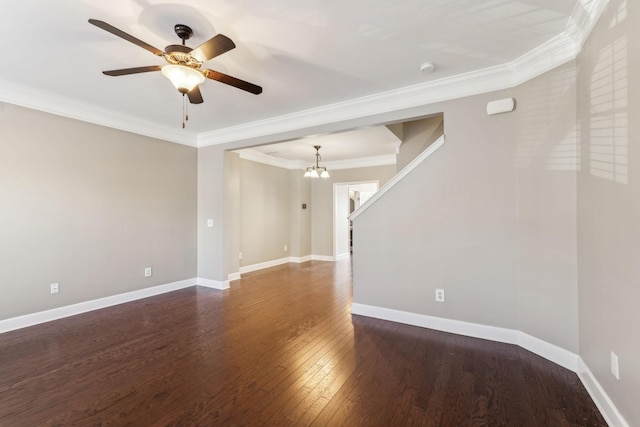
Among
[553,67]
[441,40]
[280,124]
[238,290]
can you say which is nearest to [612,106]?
[553,67]

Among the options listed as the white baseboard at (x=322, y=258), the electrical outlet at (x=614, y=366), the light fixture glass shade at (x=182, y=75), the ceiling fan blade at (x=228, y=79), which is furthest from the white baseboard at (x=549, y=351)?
the white baseboard at (x=322, y=258)

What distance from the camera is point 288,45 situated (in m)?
2.28

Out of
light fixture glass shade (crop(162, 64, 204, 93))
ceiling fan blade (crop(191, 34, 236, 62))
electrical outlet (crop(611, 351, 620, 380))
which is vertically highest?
ceiling fan blade (crop(191, 34, 236, 62))

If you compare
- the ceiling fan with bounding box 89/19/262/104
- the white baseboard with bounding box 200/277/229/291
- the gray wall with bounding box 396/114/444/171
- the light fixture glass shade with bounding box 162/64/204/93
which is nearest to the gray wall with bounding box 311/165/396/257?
the gray wall with bounding box 396/114/444/171

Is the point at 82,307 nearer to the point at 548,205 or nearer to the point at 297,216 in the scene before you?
the point at 297,216

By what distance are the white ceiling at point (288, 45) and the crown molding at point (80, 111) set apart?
0.05 ft

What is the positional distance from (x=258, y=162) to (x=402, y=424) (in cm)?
567

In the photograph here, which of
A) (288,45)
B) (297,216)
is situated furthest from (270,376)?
(297,216)

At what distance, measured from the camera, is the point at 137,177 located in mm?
4152

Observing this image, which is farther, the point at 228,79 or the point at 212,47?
the point at 228,79

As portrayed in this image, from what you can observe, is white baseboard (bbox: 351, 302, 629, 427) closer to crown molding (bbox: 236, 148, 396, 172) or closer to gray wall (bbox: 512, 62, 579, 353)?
gray wall (bbox: 512, 62, 579, 353)

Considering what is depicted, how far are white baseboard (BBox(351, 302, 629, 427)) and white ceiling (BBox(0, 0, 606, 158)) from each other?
2.39 metres

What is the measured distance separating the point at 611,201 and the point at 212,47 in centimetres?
266

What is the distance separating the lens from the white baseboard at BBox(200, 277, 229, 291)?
4676 mm
